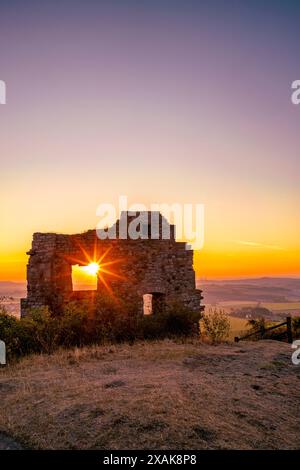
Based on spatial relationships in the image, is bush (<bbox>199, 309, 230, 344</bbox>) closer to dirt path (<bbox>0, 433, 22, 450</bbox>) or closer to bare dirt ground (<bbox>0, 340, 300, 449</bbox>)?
bare dirt ground (<bbox>0, 340, 300, 449</bbox>)

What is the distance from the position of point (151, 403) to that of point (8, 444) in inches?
82.5

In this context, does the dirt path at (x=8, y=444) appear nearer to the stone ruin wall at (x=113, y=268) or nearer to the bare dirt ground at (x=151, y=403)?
the bare dirt ground at (x=151, y=403)

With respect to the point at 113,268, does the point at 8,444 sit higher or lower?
lower

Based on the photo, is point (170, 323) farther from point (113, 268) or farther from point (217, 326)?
point (113, 268)

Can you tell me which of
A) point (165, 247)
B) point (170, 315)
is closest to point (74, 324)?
point (170, 315)

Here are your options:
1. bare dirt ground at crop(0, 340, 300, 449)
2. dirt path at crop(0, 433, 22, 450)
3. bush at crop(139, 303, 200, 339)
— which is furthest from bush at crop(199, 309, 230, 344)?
dirt path at crop(0, 433, 22, 450)

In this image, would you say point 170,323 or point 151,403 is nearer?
point 151,403

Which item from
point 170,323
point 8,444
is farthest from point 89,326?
point 8,444

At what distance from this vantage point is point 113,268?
1688 centimetres

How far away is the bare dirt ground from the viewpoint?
5.25 meters

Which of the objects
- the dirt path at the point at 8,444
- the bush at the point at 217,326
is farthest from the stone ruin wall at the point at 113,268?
the dirt path at the point at 8,444

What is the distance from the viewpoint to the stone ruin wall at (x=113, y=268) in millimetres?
16453

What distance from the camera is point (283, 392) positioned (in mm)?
7648
